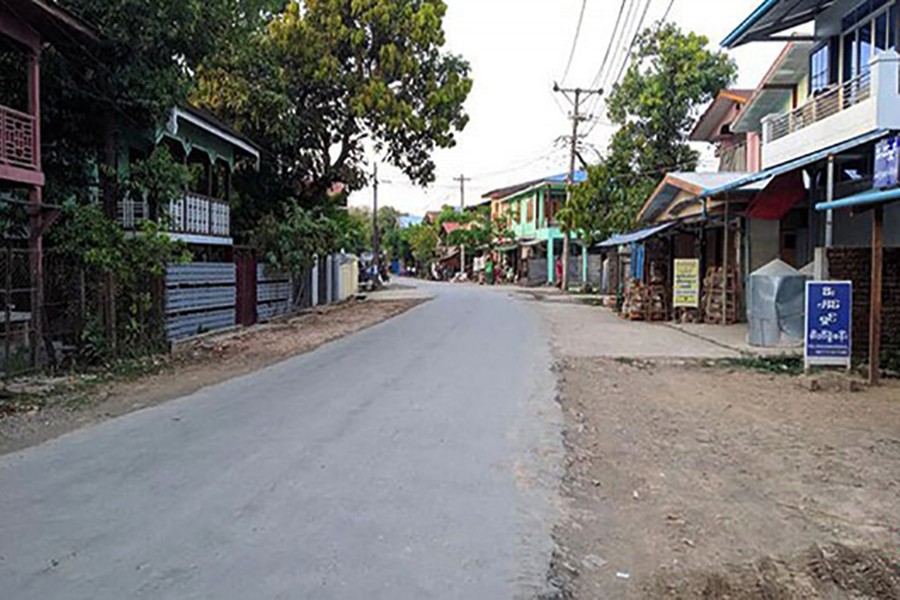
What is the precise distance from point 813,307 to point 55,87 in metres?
14.8

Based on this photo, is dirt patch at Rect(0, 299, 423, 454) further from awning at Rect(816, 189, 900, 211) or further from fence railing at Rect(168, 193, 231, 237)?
awning at Rect(816, 189, 900, 211)

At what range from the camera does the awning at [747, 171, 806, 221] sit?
1858cm

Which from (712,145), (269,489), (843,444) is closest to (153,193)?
(269,489)

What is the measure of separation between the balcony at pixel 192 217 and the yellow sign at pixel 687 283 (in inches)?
521

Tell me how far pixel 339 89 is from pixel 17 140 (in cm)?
1642

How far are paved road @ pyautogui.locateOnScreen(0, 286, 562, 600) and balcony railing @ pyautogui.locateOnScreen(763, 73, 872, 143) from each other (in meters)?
10.7

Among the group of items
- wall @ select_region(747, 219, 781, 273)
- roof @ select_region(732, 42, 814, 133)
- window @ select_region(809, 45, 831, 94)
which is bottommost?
wall @ select_region(747, 219, 781, 273)

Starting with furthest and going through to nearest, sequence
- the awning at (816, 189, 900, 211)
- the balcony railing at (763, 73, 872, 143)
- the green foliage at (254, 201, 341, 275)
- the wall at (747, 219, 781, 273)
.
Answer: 1. the green foliage at (254, 201, 341, 275)
2. the wall at (747, 219, 781, 273)
3. the balcony railing at (763, 73, 872, 143)
4. the awning at (816, 189, 900, 211)

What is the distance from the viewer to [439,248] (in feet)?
277

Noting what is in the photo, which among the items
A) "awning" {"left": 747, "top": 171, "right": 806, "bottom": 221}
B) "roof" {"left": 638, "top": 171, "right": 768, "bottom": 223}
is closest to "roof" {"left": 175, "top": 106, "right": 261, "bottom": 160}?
"roof" {"left": 638, "top": 171, "right": 768, "bottom": 223}

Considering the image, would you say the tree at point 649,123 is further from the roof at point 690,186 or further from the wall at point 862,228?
the wall at point 862,228

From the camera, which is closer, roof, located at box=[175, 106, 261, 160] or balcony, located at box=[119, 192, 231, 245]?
roof, located at box=[175, 106, 261, 160]

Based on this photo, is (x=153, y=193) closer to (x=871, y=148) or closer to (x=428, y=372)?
(x=428, y=372)

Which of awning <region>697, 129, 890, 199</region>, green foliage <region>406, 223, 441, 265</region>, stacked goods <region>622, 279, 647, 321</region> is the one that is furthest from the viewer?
green foliage <region>406, 223, 441, 265</region>
